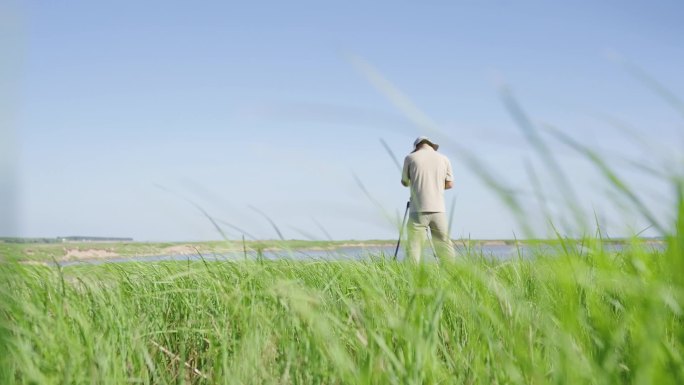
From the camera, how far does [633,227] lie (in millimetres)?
1031

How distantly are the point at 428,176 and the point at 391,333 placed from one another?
4602mm

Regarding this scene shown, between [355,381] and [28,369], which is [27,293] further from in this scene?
[355,381]

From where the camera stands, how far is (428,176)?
19.4ft

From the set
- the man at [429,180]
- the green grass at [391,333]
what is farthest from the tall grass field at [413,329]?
the man at [429,180]

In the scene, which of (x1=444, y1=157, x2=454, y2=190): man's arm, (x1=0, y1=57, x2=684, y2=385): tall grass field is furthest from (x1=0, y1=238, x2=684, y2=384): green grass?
(x1=444, y1=157, x2=454, y2=190): man's arm

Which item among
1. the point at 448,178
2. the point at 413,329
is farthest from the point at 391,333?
the point at 448,178

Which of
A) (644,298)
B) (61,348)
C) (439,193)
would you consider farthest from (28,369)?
(439,193)

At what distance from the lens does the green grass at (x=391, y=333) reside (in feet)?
3.06

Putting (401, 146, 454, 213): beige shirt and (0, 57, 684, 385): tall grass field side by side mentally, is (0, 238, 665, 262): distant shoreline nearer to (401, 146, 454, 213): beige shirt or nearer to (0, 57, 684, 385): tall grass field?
(0, 57, 684, 385): tall grass field

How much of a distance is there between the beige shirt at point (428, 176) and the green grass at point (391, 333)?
148 inches

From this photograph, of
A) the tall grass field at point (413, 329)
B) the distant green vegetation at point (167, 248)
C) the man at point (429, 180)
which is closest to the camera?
the tall grass field at point (413, 329)

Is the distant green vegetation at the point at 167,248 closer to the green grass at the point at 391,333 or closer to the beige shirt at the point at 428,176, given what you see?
the green grass at the point at 391,333

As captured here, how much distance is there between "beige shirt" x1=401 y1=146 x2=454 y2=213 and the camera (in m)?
5.86

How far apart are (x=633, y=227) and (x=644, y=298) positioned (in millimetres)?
160
